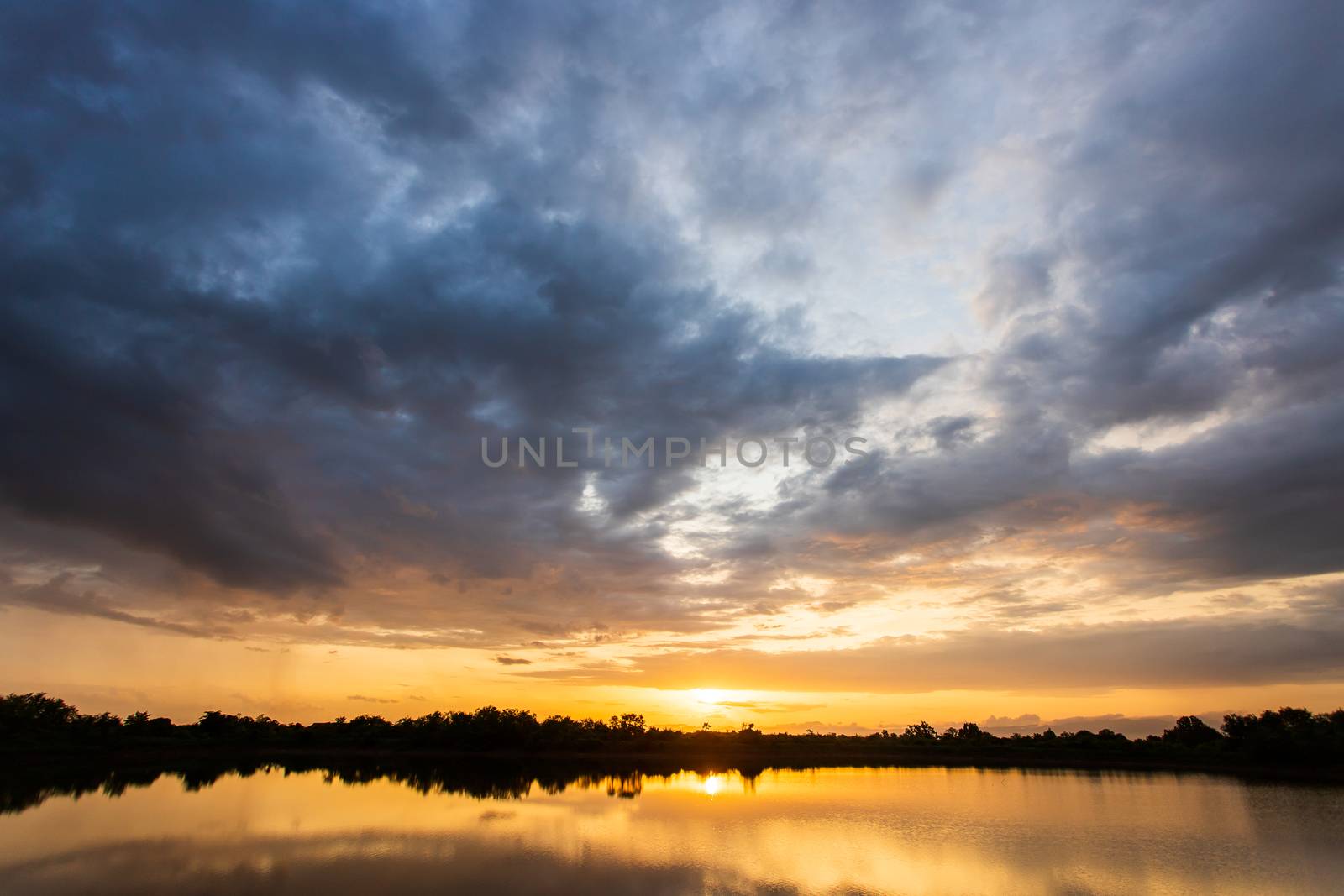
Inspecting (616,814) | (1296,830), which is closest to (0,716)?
(616,814)

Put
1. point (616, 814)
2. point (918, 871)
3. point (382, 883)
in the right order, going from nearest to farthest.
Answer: point (382, 883), point (918, 871), point (616, 814)

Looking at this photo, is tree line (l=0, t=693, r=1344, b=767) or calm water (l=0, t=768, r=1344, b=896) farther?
tree line (l=0, t=693, r=1344, b=767)

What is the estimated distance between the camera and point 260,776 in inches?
2672

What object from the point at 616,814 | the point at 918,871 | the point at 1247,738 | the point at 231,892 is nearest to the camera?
the point at 231,892

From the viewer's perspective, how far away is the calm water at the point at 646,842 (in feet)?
87.9

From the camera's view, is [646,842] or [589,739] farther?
[589,739]

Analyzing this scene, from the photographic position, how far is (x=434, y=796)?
52344 millimetres

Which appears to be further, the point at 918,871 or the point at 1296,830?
the point at 1296,830

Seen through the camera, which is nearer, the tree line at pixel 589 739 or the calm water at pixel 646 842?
the calm water at pixel 646 842

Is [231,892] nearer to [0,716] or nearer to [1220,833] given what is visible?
[1220,833]

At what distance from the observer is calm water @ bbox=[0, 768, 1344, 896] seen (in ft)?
87.9

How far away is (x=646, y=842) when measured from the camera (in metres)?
35.1

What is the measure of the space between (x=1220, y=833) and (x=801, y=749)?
10008cm

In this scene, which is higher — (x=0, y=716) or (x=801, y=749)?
(x=0, y=716)
